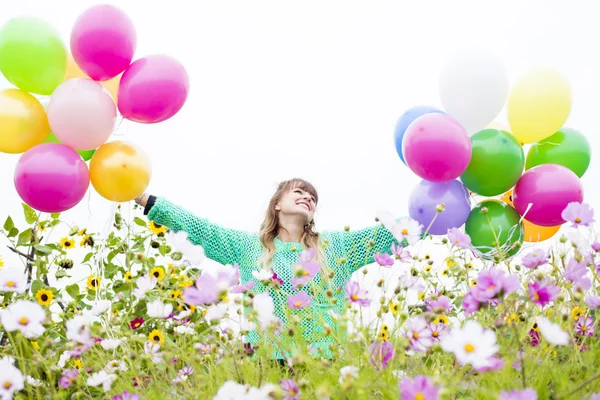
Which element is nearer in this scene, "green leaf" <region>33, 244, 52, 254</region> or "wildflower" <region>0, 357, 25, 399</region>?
"wildflower" <region>0, 357, 25, 399</region>

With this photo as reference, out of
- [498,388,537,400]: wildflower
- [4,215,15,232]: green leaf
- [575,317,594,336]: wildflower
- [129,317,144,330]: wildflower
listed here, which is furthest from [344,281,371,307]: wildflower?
[4,215,15,232]: green leaf

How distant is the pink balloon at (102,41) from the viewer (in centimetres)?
185

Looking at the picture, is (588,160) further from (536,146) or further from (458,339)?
(458,339)

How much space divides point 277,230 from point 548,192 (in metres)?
1.11

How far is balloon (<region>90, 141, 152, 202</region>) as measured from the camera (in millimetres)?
1928

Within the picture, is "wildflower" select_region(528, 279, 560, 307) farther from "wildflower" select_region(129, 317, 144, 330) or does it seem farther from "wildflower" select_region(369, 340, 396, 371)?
"wildflower" select_region(129, 317, 144, 330)

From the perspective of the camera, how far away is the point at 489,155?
1946mm

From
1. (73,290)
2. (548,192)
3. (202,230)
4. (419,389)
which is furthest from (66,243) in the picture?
(419,389)

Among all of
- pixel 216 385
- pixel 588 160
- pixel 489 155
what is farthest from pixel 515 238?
pixel 216 385

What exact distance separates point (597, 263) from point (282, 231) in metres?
1.28

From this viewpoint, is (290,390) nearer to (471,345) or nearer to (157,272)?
(471,345)

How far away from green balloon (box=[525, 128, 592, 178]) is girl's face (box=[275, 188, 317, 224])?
0.86m

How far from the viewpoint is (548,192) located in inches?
75.5

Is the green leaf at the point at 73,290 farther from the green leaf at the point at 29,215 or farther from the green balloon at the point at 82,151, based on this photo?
the green balloon at the point at 82,151
